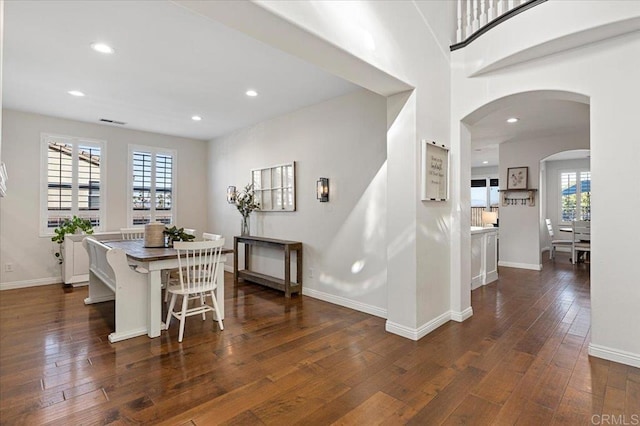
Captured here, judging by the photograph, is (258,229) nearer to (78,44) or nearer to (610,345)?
(78,44)

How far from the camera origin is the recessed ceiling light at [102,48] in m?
3.17

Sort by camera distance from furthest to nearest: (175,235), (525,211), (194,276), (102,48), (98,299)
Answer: (525,211), (98,299), (175,235), (194,276), (102,48)

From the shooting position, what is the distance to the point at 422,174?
3299 millimetres

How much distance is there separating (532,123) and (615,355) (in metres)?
4.23

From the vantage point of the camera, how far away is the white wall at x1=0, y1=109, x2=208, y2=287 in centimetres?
526

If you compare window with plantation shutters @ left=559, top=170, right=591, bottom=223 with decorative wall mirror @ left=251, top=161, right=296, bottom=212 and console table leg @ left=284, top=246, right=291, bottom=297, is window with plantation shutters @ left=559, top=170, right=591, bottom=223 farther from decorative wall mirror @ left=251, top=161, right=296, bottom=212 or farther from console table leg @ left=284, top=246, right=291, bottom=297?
console table leg @ left=284, top=246, right=291, bottom=297

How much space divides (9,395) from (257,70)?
3.53 metres

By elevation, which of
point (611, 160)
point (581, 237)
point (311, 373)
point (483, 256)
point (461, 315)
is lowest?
point (311, 373)

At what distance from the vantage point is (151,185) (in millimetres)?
6719

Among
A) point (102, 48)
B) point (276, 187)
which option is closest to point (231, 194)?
point (276, 187)

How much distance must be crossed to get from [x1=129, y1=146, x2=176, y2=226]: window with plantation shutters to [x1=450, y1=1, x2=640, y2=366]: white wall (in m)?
6.46

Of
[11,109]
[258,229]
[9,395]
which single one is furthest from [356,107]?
[11,109]

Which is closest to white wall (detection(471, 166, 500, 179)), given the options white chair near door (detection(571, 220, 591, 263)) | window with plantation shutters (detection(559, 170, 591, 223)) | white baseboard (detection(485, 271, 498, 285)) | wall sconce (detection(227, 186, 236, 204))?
window with plantation shutters (detection(559, 170, 591, 223))

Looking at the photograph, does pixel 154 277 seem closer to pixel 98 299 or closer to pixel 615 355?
pixel 98 299
